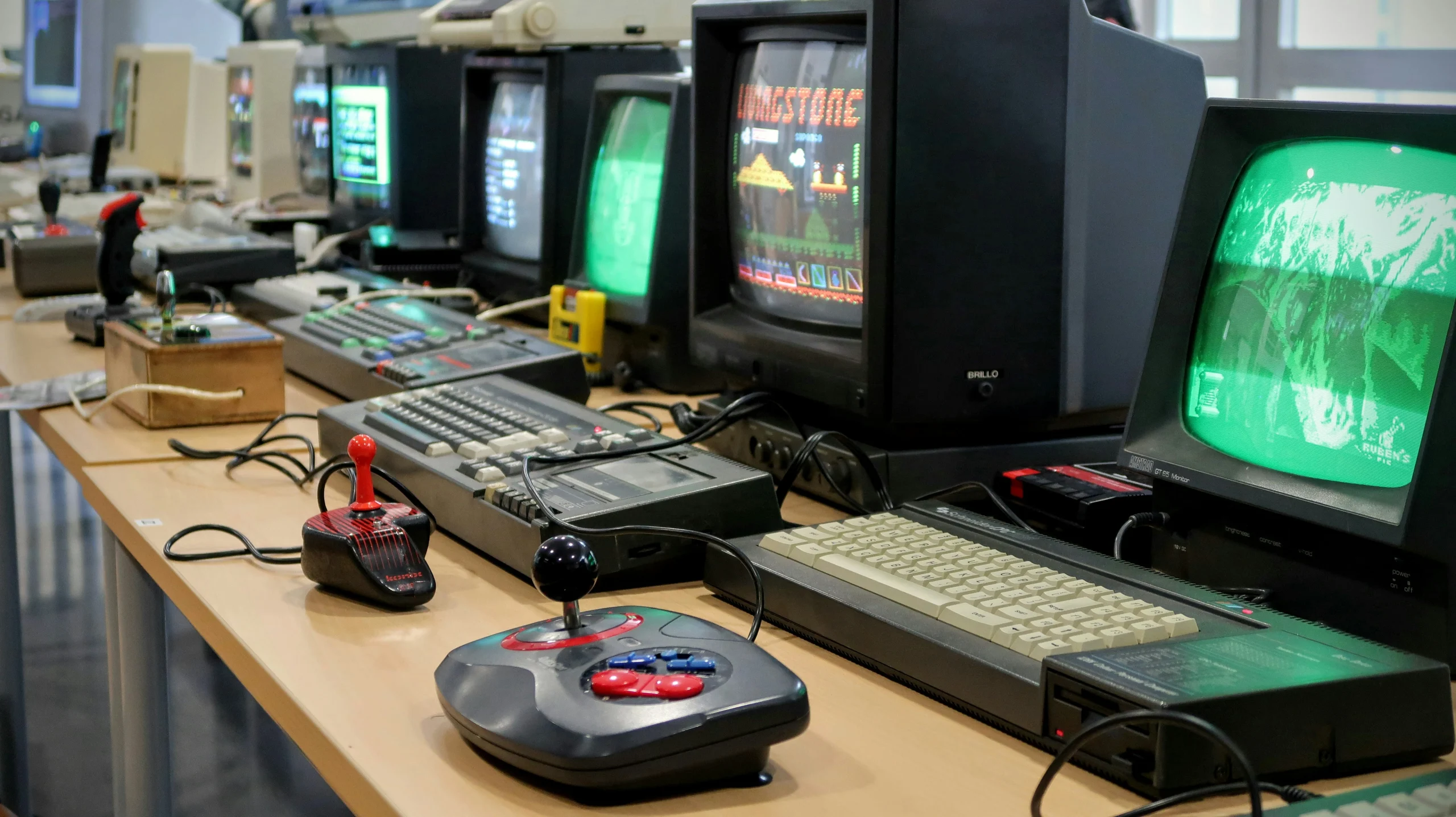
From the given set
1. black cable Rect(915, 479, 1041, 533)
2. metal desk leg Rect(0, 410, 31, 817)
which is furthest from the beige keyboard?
metal desk leg Rect(0, 410, 31, 817)

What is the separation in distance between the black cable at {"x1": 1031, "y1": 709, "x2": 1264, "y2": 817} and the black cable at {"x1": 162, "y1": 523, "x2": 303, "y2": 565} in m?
0.67

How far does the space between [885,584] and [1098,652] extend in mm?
181

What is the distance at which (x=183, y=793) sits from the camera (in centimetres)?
240

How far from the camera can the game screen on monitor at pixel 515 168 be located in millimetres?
2244

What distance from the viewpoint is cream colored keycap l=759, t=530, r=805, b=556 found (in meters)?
1.07

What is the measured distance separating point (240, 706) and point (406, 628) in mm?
1919

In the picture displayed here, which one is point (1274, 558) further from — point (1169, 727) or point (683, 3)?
point (683, 3)

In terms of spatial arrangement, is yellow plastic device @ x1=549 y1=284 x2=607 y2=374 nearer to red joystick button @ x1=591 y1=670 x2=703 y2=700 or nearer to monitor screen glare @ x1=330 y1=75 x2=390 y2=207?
monitor screen glare @ x1=330 y1=75 x2=390 y2=207

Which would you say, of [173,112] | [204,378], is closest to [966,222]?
[204,378]

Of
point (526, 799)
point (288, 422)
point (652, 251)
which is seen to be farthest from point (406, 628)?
point (652, 251)

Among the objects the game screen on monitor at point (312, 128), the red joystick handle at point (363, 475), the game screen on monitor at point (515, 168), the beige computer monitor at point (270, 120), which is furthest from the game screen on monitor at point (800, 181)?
the beige computer monitor at point (270, 120)

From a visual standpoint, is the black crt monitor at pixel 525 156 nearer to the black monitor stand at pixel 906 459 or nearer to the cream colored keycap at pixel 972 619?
the black monitor stand at pixel 906 459

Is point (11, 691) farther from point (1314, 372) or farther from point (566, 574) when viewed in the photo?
point (1314, 372)

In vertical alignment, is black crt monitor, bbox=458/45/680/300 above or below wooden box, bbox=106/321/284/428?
above
